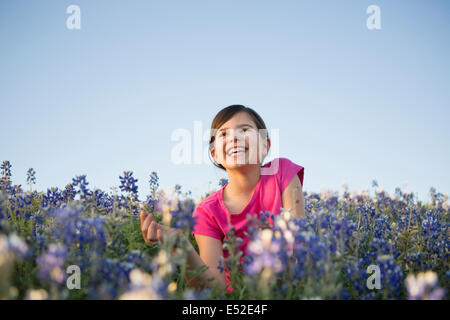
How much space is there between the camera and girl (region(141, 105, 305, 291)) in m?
4.38

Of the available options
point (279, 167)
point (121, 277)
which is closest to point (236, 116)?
point (279, 167)

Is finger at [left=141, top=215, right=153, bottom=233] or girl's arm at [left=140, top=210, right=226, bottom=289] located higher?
finger at [left=141, top=215, right=153, bottom=233]

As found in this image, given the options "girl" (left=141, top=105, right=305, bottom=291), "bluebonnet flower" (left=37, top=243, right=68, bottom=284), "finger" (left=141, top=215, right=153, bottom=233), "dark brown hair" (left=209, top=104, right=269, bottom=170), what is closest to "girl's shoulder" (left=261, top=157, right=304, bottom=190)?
"girl" (left=141, top=105, right=305, bottom=291)

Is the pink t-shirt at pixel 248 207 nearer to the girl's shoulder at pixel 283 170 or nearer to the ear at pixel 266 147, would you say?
the girl's shoulder at pixel 283 170

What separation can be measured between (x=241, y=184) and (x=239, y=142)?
76 cm

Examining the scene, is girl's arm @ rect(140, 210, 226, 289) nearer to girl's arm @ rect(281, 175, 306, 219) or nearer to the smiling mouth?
girl's arm @ rect(281, 175, 306, 219)

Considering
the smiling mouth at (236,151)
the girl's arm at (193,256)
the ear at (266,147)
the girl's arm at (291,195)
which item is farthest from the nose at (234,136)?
the girl's arm at (193,256)

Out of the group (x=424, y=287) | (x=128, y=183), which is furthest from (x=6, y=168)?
(x=424, y=287)

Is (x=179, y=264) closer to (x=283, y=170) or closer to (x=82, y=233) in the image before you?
(x=82, y=233)

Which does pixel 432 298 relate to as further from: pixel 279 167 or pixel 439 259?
pixel 279 167

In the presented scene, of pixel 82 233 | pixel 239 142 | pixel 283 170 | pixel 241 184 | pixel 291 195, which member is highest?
Answer: pixel 239 142

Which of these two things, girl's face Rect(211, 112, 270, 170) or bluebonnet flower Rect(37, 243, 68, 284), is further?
girl's face Rect(211, 112, 270, 170)

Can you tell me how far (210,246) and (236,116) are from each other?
178 centimetres

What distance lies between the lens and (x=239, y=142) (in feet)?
14.3
